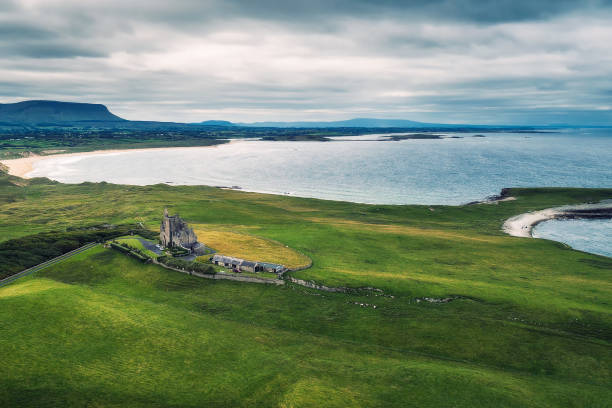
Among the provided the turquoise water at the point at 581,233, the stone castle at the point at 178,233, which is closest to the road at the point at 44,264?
the stone castle at the point at 178,233

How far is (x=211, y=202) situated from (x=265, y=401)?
393 ft

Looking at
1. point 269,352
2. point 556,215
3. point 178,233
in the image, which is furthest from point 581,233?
point 178,233

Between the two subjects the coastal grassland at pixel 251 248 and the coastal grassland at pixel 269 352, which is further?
the coastal grassland at pixel 251 248

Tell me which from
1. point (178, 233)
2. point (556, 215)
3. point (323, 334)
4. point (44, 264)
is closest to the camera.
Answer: point (323, 334)

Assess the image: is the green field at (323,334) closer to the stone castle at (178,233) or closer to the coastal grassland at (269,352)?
the coastal grassland at (269,352)

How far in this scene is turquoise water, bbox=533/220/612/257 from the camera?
360 feet

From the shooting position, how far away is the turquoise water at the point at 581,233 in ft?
360

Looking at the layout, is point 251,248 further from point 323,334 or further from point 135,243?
point 323,334

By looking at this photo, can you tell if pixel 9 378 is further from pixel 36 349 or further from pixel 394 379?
pixel 394 379

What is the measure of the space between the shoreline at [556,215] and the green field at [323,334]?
38100 mm

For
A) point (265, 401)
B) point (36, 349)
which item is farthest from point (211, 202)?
point (265, 401)

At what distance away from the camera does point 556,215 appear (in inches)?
5709

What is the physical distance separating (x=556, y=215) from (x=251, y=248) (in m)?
122

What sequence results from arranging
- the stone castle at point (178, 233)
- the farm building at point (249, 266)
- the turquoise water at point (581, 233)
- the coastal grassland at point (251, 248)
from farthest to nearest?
the turquoise water at point (581, 233) → the stone castle at point (178, 233) → the coastal grassland at point (251, 248) → the farm building at point (249, 266)
